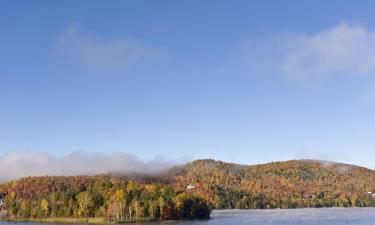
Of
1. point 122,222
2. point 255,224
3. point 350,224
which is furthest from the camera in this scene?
point 122,222

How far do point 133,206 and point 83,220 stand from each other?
20.4 metres

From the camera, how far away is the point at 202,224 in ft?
525

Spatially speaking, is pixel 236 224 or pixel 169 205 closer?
pixel 236 224

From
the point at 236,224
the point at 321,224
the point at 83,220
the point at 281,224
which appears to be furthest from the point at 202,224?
the point at 83,220

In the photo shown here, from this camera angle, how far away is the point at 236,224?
157500 mm

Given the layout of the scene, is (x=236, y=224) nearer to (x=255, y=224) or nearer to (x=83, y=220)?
(x=255, y=224)

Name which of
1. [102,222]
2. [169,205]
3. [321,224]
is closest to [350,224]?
[321,224]

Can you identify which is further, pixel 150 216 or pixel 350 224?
pixel 150 216

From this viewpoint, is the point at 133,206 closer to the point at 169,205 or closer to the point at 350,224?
the point at 169,205

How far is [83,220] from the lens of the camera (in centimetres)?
19425

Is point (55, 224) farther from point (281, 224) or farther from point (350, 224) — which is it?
point (350, 224)

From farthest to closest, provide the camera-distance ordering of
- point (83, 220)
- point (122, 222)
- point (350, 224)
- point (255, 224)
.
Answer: point (83, 220) → point (122, 222) → point (255, 224) → point (350, 224)

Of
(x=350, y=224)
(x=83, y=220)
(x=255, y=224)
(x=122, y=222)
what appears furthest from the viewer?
(x=83, y=220)

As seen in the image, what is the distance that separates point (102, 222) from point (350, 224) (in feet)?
274
